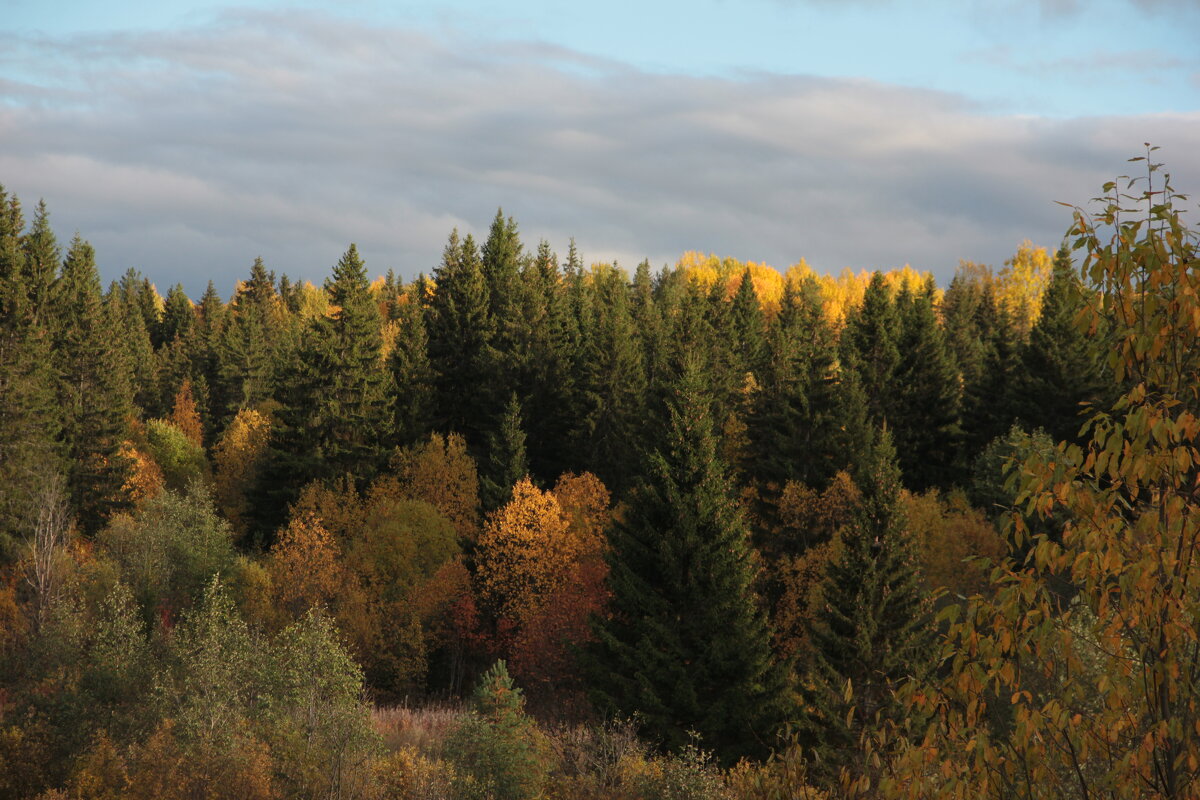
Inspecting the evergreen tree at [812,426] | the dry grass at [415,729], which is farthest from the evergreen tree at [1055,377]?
the dry grass at [415,729]

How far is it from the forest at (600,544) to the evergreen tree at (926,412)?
0.85 ft

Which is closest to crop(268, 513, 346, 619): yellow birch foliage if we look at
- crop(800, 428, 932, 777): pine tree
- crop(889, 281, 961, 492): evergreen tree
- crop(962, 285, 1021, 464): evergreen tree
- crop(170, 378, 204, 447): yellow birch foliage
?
crop(800, 428, 932, 777): pine tree

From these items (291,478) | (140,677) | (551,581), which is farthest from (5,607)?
(551,581)

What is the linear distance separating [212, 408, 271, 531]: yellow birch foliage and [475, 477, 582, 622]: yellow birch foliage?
27.9 metres

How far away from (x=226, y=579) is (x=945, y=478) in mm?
49354

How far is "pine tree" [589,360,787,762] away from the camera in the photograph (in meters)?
40.7

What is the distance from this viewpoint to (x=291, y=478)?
7719 cm

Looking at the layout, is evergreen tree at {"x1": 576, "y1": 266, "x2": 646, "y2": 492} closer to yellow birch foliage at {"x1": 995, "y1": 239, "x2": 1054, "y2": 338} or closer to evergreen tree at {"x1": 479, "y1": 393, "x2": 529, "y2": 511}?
evergreen tree at {"x1": 479, "y1": 393, "x2": 529, "y2": 511}

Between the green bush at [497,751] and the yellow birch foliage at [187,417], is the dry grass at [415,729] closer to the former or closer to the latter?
the green bush at [497,751]

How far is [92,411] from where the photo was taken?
84.8 meters

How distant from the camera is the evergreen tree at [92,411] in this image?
82188 mm

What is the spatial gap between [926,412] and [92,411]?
65983 millimetres

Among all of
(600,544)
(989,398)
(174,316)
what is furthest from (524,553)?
(174,316)

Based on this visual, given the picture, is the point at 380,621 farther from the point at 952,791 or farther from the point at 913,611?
the point at 952,791
